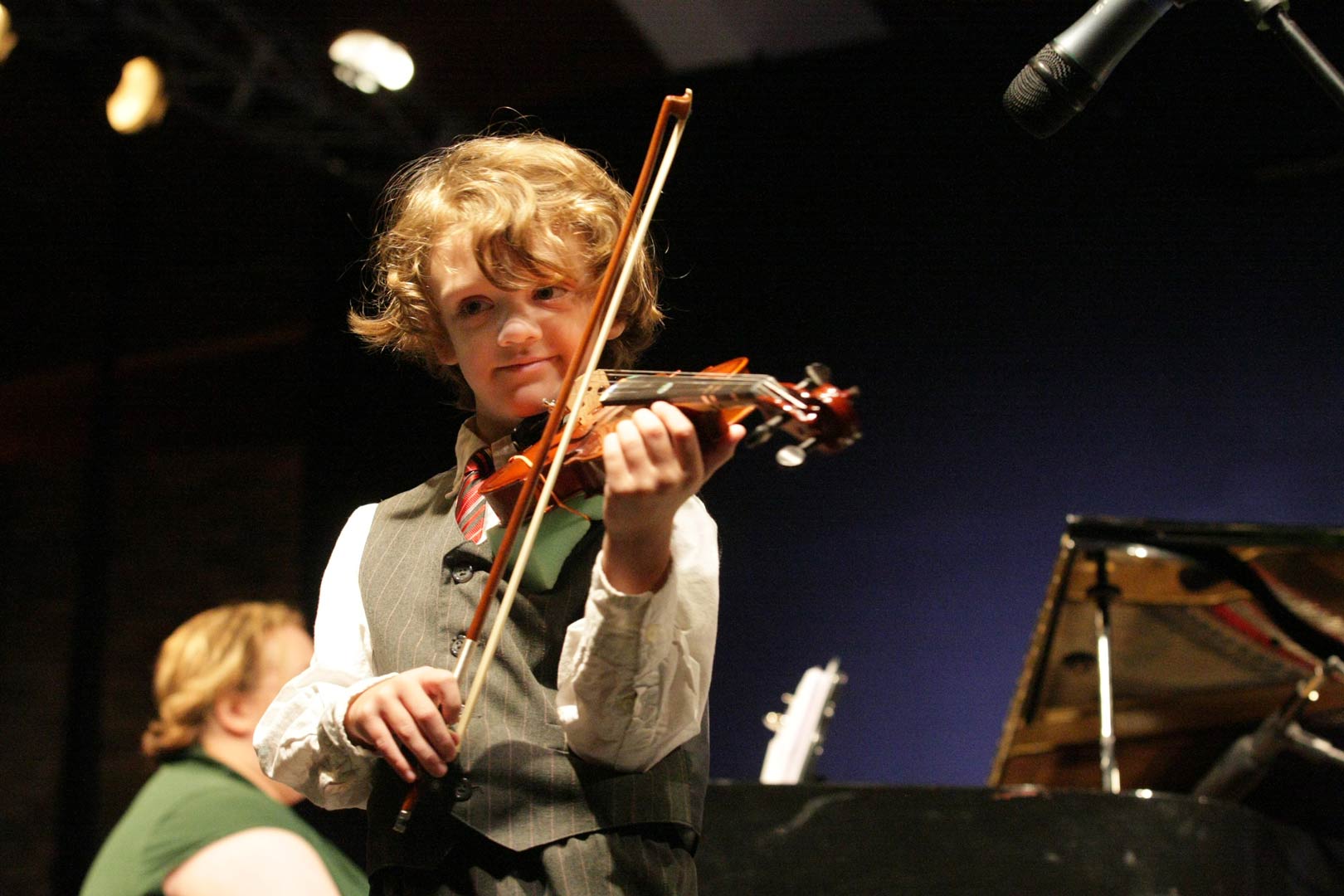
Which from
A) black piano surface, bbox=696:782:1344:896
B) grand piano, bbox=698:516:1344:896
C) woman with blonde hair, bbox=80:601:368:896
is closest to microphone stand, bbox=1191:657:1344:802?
grand piano, bbox=698:516:1344:896

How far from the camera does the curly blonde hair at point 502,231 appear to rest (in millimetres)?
1001

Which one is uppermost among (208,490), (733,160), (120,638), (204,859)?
(733,160)

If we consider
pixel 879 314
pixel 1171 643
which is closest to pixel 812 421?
pixel 1171 643

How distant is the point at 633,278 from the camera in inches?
43.9

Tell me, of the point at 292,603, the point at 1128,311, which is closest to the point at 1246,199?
the point at 1128,311

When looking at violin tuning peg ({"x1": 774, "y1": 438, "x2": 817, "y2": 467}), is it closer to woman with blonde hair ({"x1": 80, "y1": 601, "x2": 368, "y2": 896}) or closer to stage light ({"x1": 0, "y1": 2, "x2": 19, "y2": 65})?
woman with blonde hair ({"x1": 80, "y1": 601, "x2": 368, "y2": 896})

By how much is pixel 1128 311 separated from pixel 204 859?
7.66 feet

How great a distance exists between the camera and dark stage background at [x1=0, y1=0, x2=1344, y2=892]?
9.48 feet

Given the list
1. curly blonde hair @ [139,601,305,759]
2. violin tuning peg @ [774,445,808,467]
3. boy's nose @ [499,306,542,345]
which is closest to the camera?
violin tuning peg @ [774,445,808,467]

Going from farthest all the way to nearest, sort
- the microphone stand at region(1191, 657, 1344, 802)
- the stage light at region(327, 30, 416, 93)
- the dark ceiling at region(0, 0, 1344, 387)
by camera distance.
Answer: the stage light at region(327, 30, 416, 93) → the dark ceiling at region(0, 0, 1344, 387) → the microphone stand at region(1191, 657, 1344, 802)

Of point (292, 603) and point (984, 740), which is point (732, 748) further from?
point (292, 603)

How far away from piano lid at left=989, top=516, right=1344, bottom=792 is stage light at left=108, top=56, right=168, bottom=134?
2547 mm

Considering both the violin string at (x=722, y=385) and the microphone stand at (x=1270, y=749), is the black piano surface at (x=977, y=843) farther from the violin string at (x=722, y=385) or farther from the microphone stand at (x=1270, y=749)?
the violin string at (x=722, y=385)

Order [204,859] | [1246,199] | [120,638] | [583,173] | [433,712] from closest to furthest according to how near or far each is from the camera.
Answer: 1. [433,712]
2. [583,173]
3. [204,859]
4. [1246,199]
5. [120,638]
